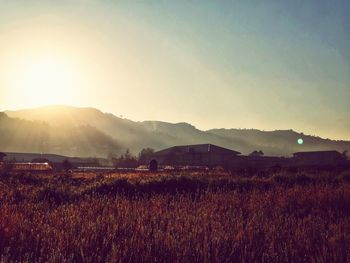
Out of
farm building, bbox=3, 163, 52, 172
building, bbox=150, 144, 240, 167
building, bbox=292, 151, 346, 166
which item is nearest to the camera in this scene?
farm building, bbox=3, 163, 52, 172

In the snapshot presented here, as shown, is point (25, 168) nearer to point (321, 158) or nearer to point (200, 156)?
point (200, 156)

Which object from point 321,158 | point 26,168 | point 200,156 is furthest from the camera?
point 321,158

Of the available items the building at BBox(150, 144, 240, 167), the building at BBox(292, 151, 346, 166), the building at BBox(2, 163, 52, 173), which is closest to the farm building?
the building at BBox(2, 163, 52, 173)

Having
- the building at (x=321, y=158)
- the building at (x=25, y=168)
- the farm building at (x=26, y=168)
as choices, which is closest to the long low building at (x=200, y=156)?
the building at (x=321, y=158)

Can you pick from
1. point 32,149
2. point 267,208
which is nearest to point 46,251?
point 267,208

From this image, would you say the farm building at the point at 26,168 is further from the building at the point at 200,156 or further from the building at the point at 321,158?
the building at the point at 321,158

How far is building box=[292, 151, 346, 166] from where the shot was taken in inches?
2840

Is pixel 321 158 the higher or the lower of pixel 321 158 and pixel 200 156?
the higher

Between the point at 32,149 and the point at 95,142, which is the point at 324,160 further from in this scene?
the point at 95,142

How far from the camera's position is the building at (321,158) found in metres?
72.1

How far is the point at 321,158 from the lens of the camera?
73.8 m

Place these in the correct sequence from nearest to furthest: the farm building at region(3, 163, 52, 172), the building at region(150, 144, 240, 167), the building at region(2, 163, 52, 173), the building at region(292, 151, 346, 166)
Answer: the building at region(2, 163, 52, 173) → the farm building at region(3, 163, 52, 172) → the building at region(150, 144, 240, 167) → the building at region(292, 151, 346, 166)

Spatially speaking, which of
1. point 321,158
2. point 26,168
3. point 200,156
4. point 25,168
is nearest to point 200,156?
point 200,156

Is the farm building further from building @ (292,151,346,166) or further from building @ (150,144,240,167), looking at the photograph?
building @ (292,151,346,166)
